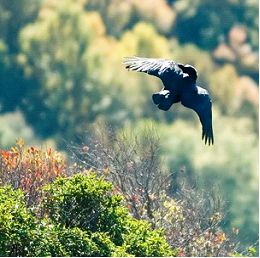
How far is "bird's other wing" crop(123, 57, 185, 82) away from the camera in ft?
50.6

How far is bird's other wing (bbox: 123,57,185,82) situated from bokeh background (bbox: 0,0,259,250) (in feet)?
119

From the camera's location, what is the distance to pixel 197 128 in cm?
5897

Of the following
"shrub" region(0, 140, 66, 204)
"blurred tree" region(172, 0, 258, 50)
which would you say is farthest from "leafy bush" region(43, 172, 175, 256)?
"blurred tree" region(172, 0, 258, 50)

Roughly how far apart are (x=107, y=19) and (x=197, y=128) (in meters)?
21.4

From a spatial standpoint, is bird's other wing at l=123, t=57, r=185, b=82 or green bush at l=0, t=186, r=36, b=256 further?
green bush at l=0, t=186, r=36, b=256

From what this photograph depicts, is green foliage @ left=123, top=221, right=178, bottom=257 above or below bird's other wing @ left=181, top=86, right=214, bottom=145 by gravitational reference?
below

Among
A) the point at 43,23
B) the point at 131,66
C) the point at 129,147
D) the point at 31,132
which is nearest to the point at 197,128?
the point at 31,132

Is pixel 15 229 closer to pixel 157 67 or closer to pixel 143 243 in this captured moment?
pixel 143 243

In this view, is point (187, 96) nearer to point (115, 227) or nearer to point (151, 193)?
point (115, 227)

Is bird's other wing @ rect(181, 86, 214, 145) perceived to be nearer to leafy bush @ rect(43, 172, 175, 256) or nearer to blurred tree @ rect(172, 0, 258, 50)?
leafy bush @ rect(43, 172, 175, 256)

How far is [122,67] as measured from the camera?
229 feet

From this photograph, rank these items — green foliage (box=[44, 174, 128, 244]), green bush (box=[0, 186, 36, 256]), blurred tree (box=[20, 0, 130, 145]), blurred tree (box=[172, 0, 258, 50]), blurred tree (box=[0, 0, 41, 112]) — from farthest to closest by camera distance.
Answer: blurred tree (box=[172, 0, 258, 50]), blurred tree (box=[0, 0, 41, 112]), blurred tree (box=[20, 0, 130, 145]), green foliage (box=[44, 174, 128, 244]), green bush (box=[0, 186, 36, 256])

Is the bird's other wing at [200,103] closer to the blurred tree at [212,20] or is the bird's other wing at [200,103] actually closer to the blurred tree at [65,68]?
the blurred tree at [65,68]

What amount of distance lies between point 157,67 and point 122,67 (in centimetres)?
5430
